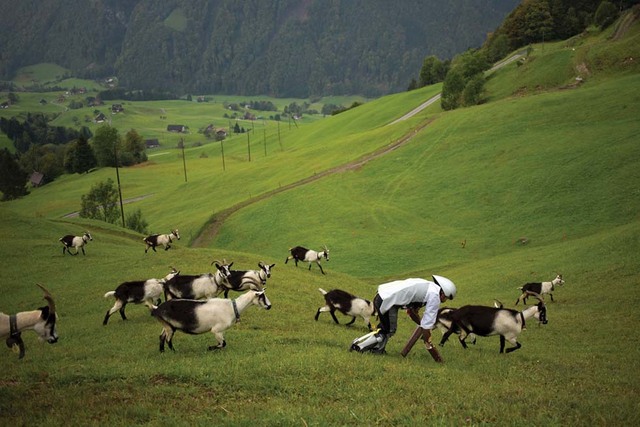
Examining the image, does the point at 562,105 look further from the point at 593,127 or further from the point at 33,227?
the point at 33,227

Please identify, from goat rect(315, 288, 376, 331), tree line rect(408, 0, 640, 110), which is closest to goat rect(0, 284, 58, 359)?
goat rect(315, 288, 376, 331)

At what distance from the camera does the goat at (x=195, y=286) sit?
2166cm

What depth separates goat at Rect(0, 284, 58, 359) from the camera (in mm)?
15438

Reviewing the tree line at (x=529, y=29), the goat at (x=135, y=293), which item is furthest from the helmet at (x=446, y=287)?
the tree line at (x=529, y=29)

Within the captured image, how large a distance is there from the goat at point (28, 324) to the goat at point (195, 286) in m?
5.62

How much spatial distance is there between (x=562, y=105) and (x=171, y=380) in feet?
257

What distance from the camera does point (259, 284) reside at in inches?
935

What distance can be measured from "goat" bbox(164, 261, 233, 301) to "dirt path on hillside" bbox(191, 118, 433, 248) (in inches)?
1805

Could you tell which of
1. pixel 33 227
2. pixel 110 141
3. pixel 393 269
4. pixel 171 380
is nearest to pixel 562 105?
pixel 393 269

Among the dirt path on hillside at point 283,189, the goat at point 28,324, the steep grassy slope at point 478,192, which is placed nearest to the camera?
the goat at point 28,324

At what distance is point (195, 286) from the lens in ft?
71.7

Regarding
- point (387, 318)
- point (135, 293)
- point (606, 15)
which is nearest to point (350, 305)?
point (387, 318)

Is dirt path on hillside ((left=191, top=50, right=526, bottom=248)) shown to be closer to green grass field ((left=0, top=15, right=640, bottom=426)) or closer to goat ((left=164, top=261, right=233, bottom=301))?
green grass field ((left=0, top=15, right=640, bottom=426))

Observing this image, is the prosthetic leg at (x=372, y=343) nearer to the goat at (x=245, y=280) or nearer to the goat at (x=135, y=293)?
the goat at (x=245, y=280)
